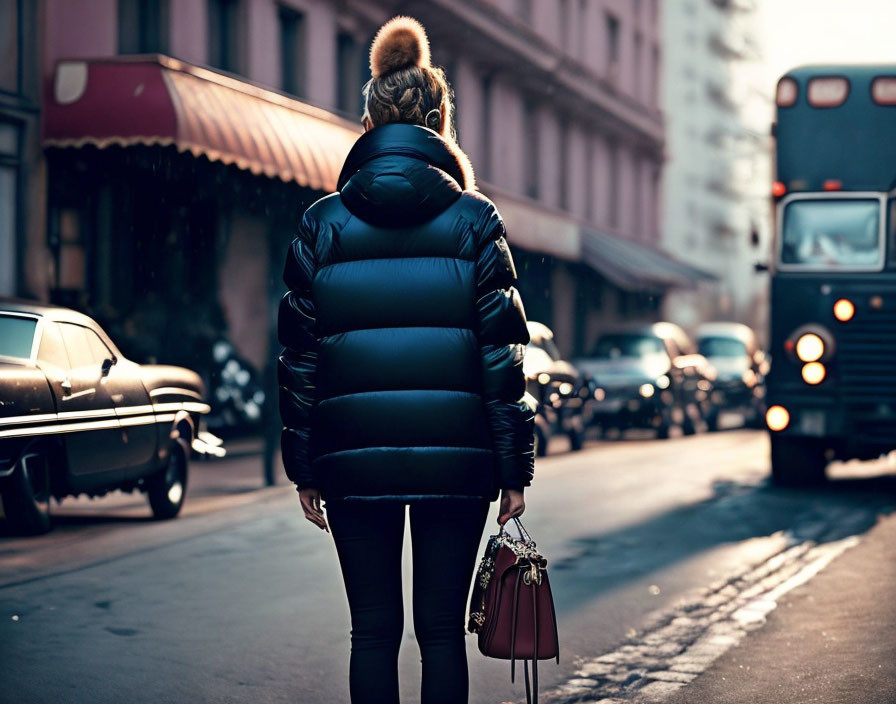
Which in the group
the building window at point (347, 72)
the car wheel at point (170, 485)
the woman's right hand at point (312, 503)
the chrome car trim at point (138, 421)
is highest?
the building window at point (347, 72)

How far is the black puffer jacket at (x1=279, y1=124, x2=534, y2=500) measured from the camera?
12.3 feet

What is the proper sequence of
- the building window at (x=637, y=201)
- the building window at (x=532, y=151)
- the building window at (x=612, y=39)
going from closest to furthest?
the building window at (x=532, y=151) < the building window at (x=612, y=39) < the building window at (x=637, y=201)

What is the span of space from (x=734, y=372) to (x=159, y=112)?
45.9ft

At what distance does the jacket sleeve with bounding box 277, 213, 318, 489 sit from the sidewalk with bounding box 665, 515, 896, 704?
2.23 meters

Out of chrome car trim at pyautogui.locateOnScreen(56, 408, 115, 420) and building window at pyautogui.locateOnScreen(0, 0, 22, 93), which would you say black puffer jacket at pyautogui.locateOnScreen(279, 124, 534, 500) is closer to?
chrome car trim at pyautogui.locateOnScreen(56, 408, 115, 420)

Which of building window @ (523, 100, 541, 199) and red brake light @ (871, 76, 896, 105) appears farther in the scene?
building window @ (523, 100, 541, 199)

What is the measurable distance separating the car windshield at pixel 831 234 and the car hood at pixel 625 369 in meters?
8.70

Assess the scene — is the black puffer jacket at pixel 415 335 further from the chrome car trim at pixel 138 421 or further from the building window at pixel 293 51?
the building window at pixel 293 51

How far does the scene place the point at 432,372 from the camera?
12.2 feet

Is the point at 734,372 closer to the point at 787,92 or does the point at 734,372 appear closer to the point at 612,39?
the point at 787,92

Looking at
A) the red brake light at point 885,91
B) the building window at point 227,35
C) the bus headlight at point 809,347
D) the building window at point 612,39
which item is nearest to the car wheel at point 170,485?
the bus headlight at point 809,347

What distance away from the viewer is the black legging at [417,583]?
379 centimetres

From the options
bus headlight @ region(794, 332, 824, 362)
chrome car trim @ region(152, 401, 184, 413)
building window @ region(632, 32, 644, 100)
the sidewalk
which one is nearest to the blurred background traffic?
bus headlight @ region(794, 332, 824, 362)

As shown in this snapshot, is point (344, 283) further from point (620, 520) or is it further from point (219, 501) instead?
point (219, 501)
